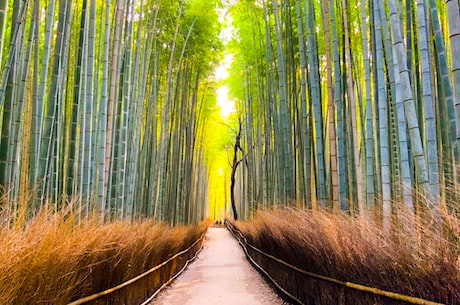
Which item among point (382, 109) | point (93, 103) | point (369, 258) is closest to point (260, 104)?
point (93, 103)

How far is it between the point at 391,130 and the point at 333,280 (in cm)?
211

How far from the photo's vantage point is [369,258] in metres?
2.09

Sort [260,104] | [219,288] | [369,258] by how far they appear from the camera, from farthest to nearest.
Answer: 1. [260,104]
2. [219,288]
3. [369,258]

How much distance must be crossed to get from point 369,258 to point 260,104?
6.29 meters

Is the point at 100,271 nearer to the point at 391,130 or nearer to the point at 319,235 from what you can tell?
the point at 319,235

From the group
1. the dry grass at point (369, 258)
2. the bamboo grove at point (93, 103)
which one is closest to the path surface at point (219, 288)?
the dry grass at point (369, 258)

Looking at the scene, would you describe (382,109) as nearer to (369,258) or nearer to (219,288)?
(369,258)

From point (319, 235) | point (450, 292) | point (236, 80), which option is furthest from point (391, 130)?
point (236, 80)

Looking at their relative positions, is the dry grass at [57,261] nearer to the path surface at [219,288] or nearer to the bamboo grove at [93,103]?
the bamboo grove at [93,103]

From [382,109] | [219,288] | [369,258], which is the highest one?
[382,109]

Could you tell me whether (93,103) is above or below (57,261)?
above

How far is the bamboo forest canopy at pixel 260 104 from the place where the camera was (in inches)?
103

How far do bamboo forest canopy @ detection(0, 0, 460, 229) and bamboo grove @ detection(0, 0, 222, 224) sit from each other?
2cm

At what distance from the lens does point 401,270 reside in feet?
5.89
